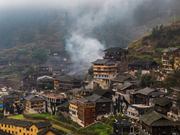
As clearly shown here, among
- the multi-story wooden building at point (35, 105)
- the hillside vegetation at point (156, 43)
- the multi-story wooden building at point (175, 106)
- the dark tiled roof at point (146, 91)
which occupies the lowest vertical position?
the multi-story wooden building at point (35, 105)

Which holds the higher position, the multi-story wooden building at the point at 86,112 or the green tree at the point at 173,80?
the green tree at the point at 173,80

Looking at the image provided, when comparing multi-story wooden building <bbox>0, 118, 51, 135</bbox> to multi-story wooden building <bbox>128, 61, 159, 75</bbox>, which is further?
multi-story wooden building <bbox>128, 61, 159, 75</bbox>

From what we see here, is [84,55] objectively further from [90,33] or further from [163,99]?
[163,99]

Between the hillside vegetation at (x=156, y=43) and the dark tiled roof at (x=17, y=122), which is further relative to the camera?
the hillside vegetation at (x=156, y=43)

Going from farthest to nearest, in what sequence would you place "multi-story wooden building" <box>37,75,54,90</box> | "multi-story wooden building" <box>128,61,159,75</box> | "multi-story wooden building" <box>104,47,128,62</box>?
"multi-story wooden building" <box>37,75,54,90</box>
"multi-story wooden building" <box>104,47,128,62</box>
"multi-story wooden building" <box>128,61,159,75</box>

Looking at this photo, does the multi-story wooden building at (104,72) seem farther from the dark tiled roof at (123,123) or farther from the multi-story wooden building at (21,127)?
the dark tiled roof at (123,123)

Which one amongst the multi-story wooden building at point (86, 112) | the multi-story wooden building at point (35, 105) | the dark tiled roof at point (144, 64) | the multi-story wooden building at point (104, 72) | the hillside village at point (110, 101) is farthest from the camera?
the multi-story wooden building at point (104, 72)

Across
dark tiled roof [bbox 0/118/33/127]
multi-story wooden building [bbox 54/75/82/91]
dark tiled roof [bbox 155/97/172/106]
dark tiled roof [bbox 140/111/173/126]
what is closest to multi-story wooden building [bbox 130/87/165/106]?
dark tiled roof [bbox 155/97/172/106]

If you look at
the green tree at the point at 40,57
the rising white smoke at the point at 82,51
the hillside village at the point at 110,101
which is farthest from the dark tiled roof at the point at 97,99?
the green tree at the point at 40,57

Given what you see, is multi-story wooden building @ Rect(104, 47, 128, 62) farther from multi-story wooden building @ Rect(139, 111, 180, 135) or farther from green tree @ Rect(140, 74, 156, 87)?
multi-story wooden building @ Rect(139, 111, 180, 135)
